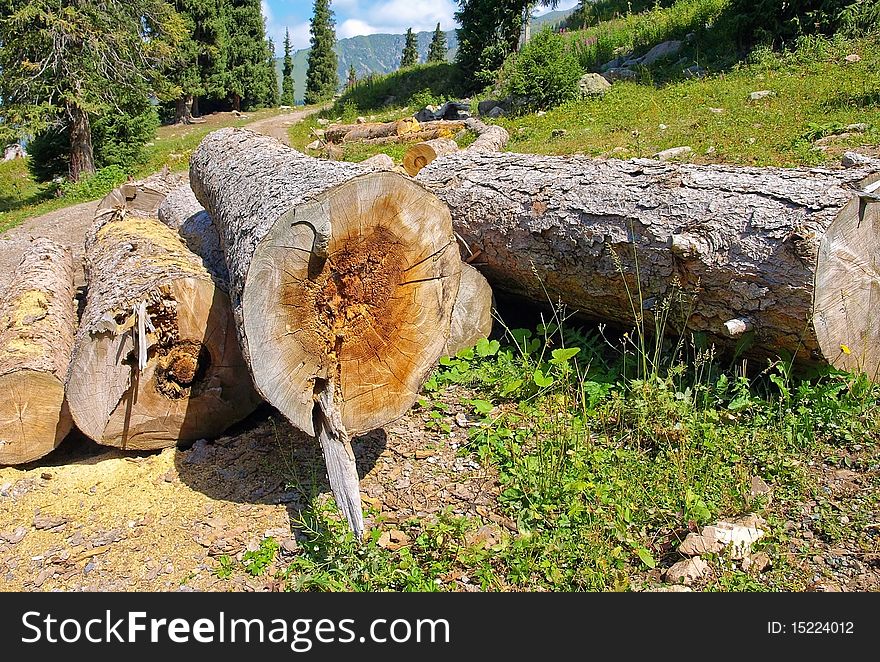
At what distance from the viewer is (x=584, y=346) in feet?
13.9

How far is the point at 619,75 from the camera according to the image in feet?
46.0

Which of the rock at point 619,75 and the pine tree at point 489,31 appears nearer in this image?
the rock at point 619,75

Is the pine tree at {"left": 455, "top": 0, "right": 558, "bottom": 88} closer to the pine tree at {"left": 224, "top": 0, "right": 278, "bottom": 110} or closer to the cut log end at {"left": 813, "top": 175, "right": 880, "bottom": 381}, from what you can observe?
the pine tree at {"left": 224, "top": 0, "right": 278, "bottom": 110}

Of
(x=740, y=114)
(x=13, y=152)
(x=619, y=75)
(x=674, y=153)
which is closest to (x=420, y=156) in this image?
(x=674, y=153)

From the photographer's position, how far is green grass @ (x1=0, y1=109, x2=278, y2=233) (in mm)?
13125

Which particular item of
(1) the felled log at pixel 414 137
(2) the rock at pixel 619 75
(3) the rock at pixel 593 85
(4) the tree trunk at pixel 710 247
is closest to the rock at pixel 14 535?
(4) the tree trunk at pixel 710 247

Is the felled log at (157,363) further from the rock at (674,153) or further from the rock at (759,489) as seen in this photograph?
the rock at (674,153)

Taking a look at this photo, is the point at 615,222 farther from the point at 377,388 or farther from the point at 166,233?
the point at 166,233

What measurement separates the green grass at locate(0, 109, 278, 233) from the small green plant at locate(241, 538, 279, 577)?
37.3ft

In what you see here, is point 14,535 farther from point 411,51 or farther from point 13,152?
point 411,51

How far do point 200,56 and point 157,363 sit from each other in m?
29.1

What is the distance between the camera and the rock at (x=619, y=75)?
13.8 meters

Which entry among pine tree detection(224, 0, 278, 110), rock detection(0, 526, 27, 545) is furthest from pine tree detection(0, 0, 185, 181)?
pine tree detection(224, 0, 278, 110)

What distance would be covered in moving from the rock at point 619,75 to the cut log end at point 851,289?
1155cm
